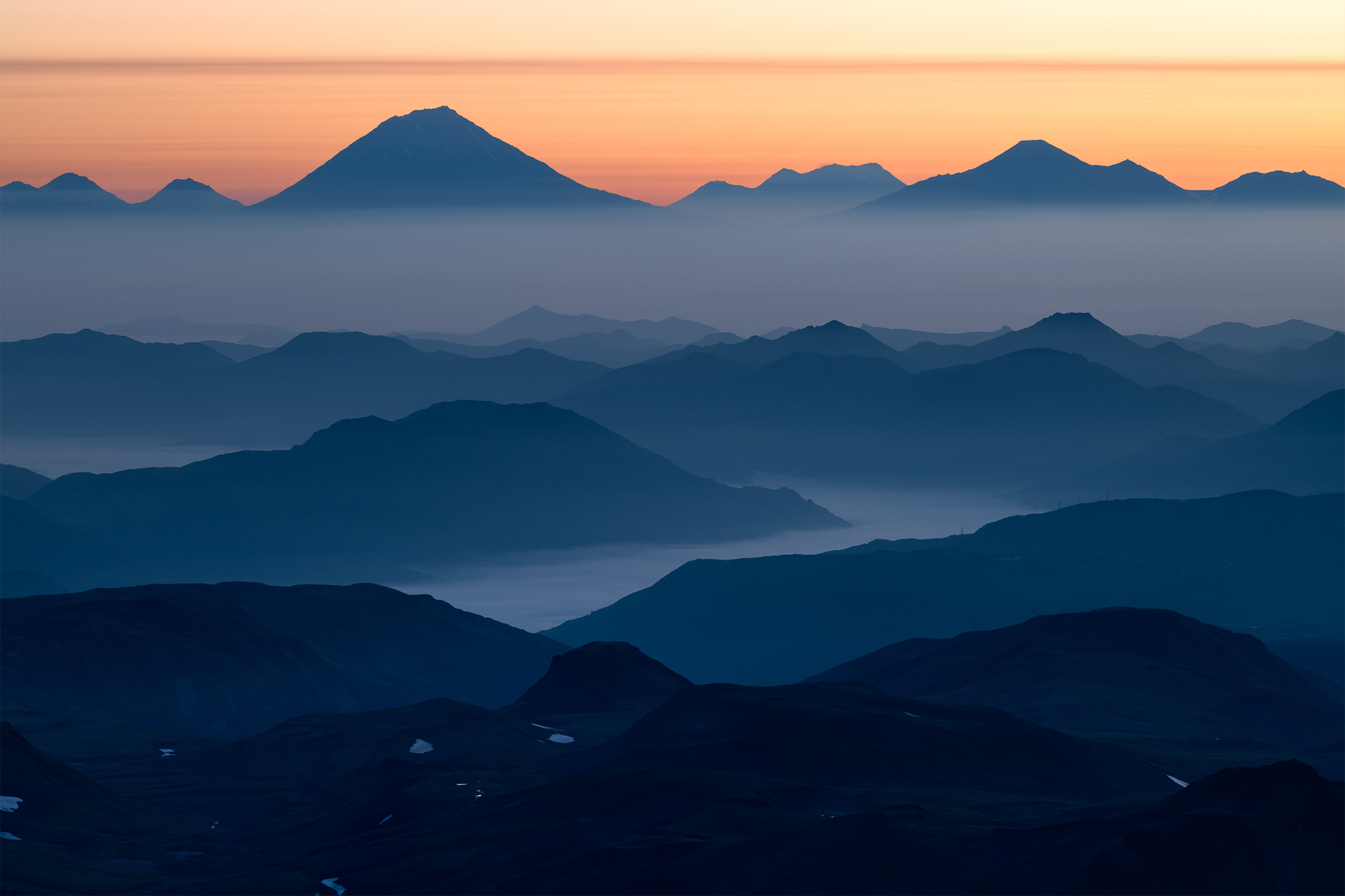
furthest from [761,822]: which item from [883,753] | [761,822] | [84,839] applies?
[84,839]

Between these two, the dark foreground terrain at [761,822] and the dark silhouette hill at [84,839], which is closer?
the dark foreground terrain at [761,822]

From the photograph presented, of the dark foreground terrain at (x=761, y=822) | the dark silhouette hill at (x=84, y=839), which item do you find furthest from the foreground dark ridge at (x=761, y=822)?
the dark silhouette hill at (x=84, y=839)

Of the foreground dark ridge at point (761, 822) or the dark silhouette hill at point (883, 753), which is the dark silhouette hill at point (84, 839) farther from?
the dark silhouette hill at point (883, 753)

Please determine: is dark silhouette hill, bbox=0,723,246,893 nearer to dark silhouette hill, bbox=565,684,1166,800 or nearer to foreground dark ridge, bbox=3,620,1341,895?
foreground dark ridge, bbox=3,620,1341,895

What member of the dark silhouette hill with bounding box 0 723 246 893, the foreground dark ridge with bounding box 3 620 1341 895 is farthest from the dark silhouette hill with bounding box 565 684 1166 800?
the dark silhouette hill with bounding box 0 723 246 893

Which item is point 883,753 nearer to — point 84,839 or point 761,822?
point 761,822
